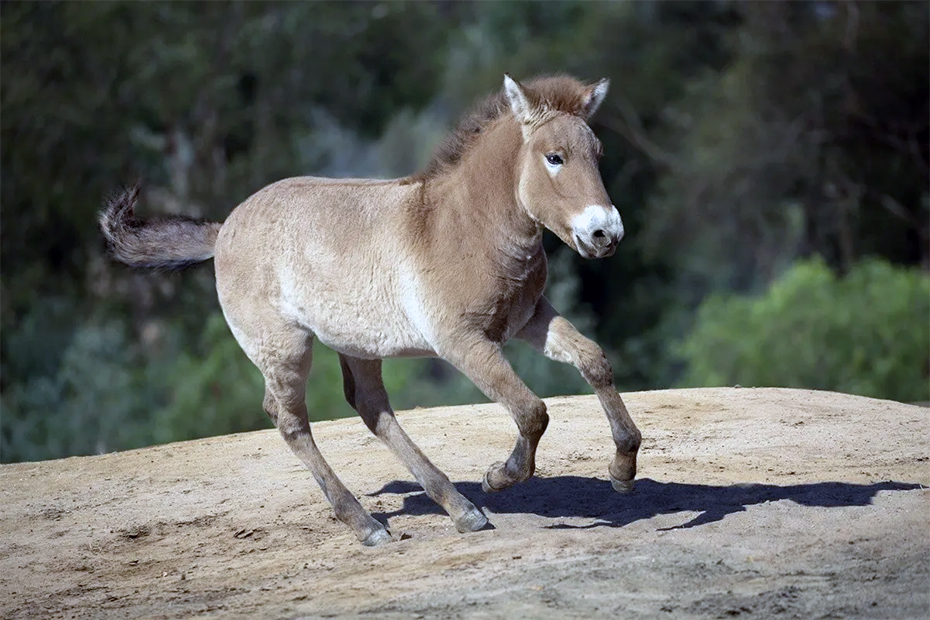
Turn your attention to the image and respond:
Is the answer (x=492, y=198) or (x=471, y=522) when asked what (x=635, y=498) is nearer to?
(x=471, y=522)

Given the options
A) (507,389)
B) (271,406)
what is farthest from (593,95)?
(271,406)

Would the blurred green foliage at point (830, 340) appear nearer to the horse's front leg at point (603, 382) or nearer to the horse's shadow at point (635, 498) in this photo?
the horse's shadow at point (635, 498)

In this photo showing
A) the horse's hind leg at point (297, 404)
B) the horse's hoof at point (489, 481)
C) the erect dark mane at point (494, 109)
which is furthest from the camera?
the horse's hind leg at point (297, 404)

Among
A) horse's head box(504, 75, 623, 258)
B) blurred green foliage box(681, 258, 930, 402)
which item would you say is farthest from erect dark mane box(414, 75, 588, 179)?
blurred green foliage box(681, 258, 930, 402)

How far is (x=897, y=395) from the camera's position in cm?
2411

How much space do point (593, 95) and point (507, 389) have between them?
1.52 meters

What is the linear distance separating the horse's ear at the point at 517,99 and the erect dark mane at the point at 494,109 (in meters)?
0.04

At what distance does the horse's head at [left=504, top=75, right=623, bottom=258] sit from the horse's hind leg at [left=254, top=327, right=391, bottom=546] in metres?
1.67

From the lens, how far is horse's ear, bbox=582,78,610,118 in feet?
23.1

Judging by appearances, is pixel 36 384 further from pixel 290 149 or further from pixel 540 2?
pixel 540 2

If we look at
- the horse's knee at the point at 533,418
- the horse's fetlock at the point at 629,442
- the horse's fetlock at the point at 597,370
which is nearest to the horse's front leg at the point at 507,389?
the horse's knee at the point at 533,418

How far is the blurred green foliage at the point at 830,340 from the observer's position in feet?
81.4

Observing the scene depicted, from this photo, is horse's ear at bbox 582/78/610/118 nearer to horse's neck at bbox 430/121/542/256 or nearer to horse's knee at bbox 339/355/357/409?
horse's neck at bbox 430/121/542/256

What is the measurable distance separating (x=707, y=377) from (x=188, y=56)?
14.7 m
